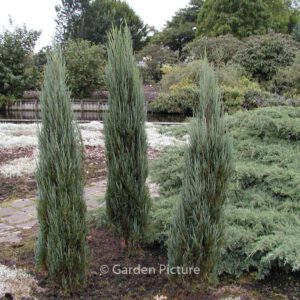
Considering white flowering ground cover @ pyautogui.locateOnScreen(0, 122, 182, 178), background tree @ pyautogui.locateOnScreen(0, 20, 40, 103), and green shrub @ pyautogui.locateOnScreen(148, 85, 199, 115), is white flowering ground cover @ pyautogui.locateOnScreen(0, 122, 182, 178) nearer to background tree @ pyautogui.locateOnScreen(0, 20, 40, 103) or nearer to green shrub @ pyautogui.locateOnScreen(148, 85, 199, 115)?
green shrub @ pyautogui.locateOnScreen(148, 85, 199, 115)

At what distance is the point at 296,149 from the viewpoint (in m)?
4.16

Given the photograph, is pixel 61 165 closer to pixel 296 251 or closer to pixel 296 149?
pixel 296 251

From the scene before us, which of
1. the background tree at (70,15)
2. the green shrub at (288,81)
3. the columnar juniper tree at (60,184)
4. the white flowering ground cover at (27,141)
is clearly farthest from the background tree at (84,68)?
the columnar juniper tree at (60,184)

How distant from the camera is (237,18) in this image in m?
30.9

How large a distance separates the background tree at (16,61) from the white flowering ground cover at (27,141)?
8.83 meters

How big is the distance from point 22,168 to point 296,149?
14.1 feet

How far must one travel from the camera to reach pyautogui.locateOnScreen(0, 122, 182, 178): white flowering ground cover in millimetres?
6555

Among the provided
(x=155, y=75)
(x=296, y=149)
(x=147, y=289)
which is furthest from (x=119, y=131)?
(x=155, y=75)

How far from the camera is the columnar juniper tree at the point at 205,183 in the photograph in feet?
8.06

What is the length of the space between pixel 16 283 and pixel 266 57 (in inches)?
740

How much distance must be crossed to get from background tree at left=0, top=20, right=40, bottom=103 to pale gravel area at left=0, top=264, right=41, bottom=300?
715 inches

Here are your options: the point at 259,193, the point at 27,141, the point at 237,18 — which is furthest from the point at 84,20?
the point at 259,193

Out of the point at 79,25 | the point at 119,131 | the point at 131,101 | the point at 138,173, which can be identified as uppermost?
the point at 79,25
